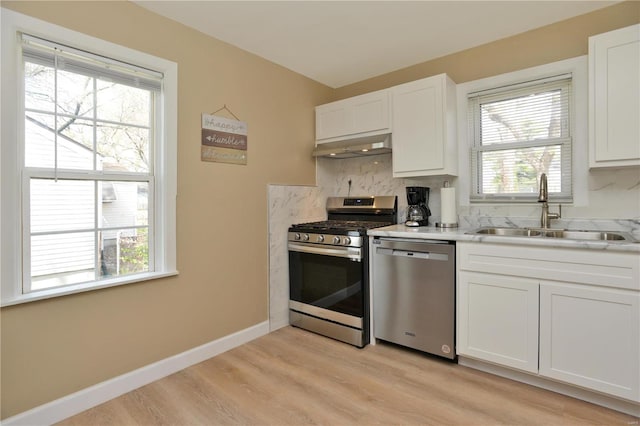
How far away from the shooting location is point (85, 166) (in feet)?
6.59

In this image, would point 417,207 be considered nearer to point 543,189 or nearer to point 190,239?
point 543,189

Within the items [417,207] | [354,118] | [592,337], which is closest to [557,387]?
[592,337]

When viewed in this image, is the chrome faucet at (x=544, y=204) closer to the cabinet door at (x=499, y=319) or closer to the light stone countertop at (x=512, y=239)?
the light stone countertop at (x=512, y=239)

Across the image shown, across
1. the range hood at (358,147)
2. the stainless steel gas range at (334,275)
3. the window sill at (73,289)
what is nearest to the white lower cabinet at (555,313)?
the stainless steel gas range at (334,275)

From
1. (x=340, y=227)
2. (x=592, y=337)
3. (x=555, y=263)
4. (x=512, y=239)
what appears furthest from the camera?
(x=340, y=227)

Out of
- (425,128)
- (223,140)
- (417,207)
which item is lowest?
(417,207)

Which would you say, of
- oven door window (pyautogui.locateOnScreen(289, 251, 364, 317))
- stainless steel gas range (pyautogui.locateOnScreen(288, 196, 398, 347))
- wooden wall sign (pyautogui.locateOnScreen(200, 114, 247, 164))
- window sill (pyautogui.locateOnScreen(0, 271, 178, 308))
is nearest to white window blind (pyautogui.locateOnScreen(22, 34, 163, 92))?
wooden wall sign (pyautogui.locateOnScreen(200, 114, 247, 164))

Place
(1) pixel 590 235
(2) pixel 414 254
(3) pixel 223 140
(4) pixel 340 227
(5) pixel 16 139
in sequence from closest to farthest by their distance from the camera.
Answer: (5) pixel 16 139, (1) pixel 590 235, (2) pixel 414 254, (3) pixel 223 140, (4) pixel 340 227

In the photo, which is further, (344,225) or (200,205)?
(344,225)

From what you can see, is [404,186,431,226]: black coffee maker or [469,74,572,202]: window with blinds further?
[404,186,431,226]: black coffee maker

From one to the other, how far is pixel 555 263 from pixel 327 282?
1.67 meters

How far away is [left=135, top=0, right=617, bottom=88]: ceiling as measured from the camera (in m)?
2.22

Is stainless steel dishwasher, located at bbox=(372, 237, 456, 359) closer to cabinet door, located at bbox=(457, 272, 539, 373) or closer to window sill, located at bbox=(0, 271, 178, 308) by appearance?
cabinet door, located at bbox=(457, 272, 539, 373)

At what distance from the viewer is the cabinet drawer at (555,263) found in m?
1.80
